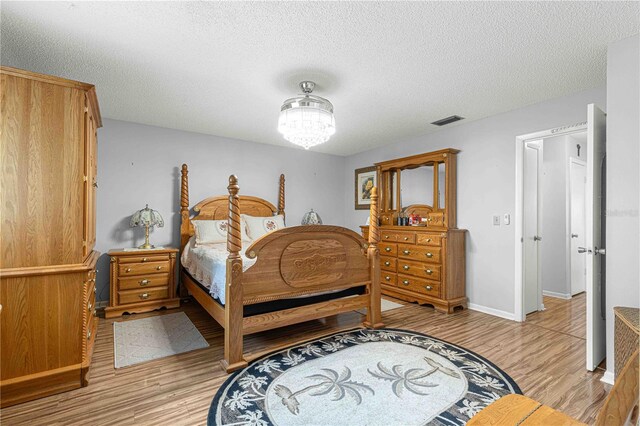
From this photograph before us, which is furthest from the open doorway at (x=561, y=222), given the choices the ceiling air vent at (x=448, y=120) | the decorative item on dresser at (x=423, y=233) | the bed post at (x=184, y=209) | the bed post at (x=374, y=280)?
the bed post at (x=184, y=209)

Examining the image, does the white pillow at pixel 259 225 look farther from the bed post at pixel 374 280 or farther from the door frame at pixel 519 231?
the door frame at pixel 519 231

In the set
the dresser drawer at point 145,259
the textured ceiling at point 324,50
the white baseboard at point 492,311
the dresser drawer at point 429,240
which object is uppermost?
the textured ceiling at point 324,50

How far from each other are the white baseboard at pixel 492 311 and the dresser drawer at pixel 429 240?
3.03 ft

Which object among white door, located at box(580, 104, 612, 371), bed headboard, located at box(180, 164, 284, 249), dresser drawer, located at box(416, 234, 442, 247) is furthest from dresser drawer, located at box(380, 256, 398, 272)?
white door, located at box(580, 104, 612, 371)

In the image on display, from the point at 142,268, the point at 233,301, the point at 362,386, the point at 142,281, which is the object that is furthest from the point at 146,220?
the point at 362,386

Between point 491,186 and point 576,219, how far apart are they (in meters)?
2.28

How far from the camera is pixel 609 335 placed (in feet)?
7.02

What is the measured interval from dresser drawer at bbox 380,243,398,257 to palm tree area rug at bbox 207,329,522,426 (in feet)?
5.57

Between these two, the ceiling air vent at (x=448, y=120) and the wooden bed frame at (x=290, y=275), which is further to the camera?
the ceiling air vent at (x=448, y=120)

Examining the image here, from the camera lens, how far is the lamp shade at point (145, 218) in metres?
3.79

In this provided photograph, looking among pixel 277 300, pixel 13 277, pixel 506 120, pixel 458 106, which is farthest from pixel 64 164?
pixel 506 120

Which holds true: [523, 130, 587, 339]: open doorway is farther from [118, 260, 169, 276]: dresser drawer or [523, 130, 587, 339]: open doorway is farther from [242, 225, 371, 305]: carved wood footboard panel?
[118, 260, 169, 276]: dresser drawer

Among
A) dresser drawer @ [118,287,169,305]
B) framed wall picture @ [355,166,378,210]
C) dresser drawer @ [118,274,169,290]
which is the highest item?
framed wall picture @ [355,166,378,210]

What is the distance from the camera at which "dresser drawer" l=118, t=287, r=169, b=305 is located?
356 centimetres
